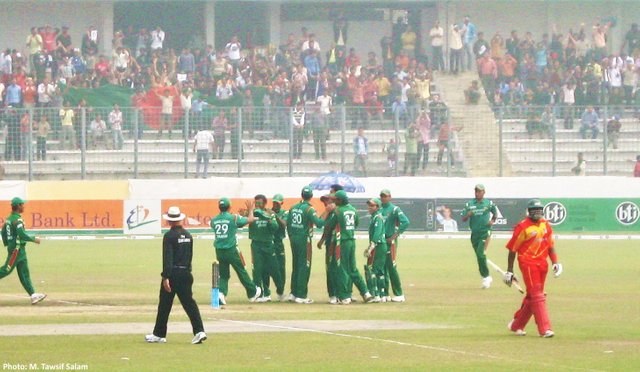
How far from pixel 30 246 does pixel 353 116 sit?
11111mm

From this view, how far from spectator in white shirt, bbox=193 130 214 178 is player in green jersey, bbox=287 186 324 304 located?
66.5 ft

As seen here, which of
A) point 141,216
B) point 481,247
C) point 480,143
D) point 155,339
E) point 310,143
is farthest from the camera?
A: point 480,143

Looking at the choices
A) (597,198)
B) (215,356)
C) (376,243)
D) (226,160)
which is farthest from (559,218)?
(215,356)

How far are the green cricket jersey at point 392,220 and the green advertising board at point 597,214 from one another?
20654 millimetres

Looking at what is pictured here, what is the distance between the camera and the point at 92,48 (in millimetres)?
52344

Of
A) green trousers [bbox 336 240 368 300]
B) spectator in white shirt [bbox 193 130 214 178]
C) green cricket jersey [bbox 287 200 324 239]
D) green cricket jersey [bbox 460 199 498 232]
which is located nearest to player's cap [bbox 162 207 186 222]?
green trousers [bbox 336 240 368 300]

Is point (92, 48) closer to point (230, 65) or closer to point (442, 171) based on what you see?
point (230, 65)

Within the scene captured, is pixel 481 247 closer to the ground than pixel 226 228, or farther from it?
closer to the ground

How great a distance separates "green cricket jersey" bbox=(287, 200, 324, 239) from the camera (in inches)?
936

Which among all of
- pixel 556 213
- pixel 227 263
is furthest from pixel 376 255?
pixel 556 213

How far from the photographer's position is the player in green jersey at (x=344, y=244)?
76.4 feet

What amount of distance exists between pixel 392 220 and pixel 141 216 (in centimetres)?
1998

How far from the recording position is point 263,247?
24.2 m

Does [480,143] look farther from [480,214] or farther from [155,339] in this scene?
[155,339]
